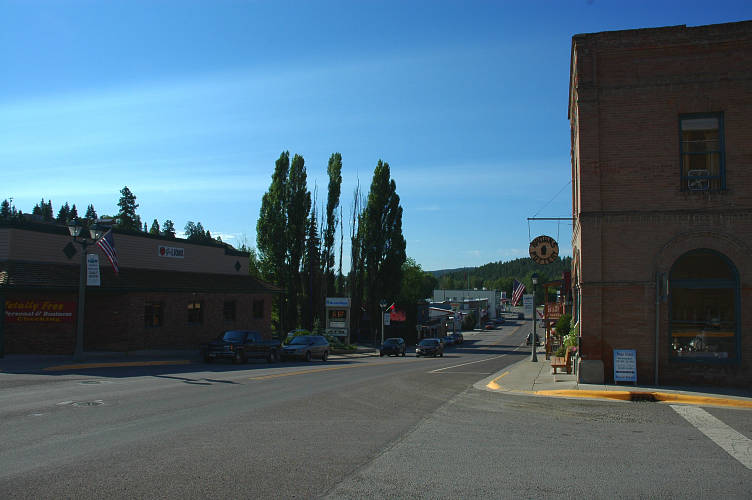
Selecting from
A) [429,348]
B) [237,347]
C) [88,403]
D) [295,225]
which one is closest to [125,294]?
[237,347]

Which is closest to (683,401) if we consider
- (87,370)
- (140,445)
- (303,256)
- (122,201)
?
(140,445)

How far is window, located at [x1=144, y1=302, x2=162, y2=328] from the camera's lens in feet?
101

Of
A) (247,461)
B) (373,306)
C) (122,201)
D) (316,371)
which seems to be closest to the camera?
(247,461)

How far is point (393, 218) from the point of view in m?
60.1

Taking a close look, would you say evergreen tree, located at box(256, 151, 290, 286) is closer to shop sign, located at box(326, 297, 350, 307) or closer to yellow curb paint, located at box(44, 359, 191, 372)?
shop sign, located at box(326, 297, 350, 307)

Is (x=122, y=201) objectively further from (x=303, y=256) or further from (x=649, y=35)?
(x=649, y=35)

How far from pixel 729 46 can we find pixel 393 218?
43.9 meters

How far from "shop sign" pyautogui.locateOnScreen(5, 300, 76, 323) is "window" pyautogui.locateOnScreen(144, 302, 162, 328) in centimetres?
454

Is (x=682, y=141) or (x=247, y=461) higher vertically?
(x=682, y=141)

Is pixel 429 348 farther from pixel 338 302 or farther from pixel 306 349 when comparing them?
pixel 306 349

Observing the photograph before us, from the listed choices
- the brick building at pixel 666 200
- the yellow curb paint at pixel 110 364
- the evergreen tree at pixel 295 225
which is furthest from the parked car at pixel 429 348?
the brick building at pixel 666 200

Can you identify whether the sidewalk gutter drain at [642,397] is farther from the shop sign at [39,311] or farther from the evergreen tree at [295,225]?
the evergreen tree at [295,225]

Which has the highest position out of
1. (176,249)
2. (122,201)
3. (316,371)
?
(122,201)

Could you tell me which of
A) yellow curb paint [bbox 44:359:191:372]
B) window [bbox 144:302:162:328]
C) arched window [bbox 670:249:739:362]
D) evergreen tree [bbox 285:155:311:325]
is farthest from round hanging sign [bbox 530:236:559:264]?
evergreen tree [bbox 285:155:311:325]
